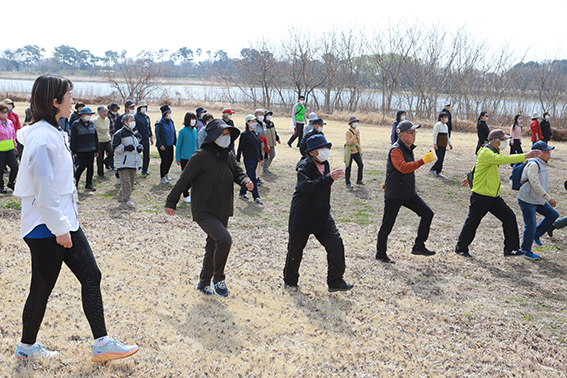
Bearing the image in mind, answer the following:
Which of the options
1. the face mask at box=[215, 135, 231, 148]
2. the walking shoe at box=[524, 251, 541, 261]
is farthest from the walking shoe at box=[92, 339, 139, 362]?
the walking shoe at box=[524, 251, 541, 261]

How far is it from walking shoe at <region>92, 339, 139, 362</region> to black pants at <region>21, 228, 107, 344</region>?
0.28ft

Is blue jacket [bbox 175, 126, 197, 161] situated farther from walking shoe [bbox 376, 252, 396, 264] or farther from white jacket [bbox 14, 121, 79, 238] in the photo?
white jacket [bbox 14, 121, 79, 238]

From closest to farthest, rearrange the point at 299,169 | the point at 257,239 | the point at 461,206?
the point at 299,169
the point at 257,239
the point at 461,206

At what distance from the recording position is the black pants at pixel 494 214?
6438mm

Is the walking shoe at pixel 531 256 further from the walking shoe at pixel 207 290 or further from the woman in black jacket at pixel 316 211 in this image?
the walking shoe at pixel 207 290

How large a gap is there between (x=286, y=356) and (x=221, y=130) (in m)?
2.17

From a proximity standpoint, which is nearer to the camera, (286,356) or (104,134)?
(286,356)

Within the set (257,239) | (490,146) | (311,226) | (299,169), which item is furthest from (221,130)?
(490,146)

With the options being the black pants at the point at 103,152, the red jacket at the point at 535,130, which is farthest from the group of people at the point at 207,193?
the red jacket at the point at 535,130

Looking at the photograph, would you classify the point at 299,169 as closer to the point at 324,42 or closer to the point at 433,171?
the point at 433,171

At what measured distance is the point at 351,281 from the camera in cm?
560

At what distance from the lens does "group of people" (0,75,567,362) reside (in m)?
2.85

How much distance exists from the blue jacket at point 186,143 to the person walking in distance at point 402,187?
187 inches

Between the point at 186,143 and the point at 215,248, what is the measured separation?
17.2ft
